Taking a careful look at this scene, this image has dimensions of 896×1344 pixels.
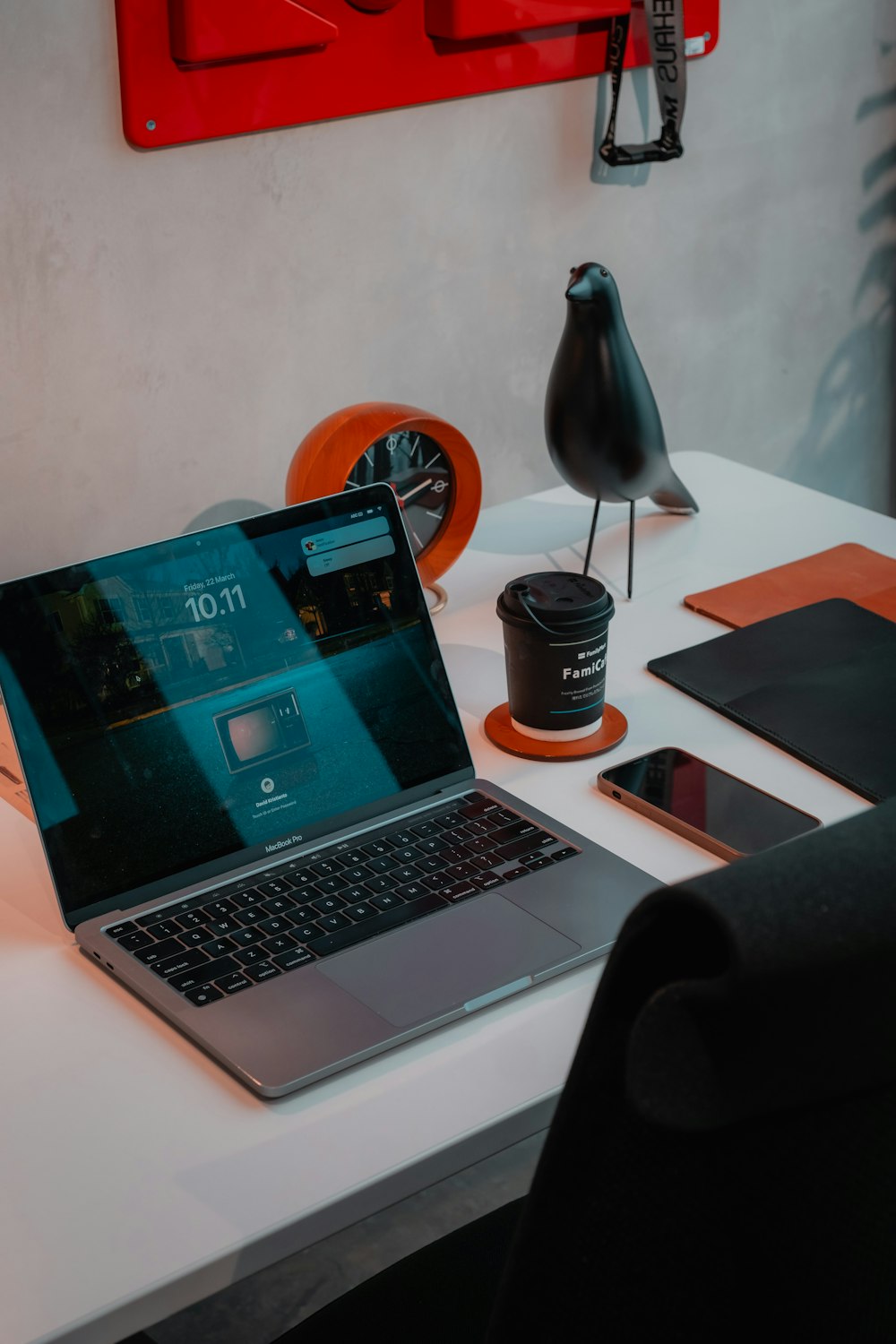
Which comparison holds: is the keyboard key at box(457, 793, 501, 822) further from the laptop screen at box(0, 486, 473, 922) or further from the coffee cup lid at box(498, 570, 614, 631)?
the coffee cup lid at box(498, 570, 614, 631)

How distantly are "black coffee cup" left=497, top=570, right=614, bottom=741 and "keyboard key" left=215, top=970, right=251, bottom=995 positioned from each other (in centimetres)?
36

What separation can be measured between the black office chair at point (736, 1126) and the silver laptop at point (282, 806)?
0.36 m

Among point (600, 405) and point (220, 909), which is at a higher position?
point (600, 405)

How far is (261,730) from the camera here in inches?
38.2

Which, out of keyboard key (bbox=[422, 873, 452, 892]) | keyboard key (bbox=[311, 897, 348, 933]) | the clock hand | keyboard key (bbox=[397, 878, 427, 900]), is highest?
the clock hand

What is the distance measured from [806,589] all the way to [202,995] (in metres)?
0.75

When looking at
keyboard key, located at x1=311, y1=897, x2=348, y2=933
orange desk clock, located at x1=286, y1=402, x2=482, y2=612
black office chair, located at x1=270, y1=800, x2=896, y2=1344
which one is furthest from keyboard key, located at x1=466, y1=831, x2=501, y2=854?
black office chair, located at x1=270, y1=800, x2=896, y2=1344

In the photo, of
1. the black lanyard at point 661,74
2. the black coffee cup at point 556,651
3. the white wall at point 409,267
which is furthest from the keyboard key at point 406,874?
the black lanyard at point 661,74

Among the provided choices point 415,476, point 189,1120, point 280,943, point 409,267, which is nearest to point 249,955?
point 280,943

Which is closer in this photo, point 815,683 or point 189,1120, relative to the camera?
point 189,1120

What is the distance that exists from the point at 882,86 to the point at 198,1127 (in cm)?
164

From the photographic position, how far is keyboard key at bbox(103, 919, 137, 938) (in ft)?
2.86

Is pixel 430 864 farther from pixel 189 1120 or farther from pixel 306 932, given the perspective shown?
pixel 189 1120

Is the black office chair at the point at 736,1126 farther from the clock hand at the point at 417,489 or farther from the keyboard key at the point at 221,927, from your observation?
the clock hand at the point at 417,489
